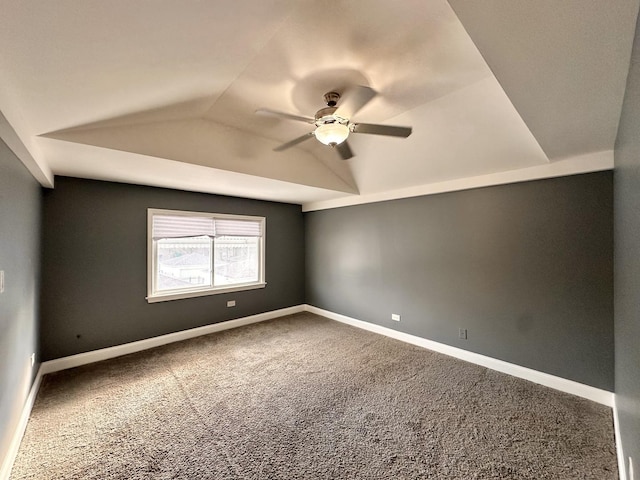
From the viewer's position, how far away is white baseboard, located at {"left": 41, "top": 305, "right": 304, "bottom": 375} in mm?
3016

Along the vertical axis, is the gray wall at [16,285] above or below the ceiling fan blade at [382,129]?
below

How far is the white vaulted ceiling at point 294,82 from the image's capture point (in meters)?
1.12

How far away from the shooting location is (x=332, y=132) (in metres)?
2.02

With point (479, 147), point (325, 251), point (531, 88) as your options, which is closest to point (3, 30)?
point (531, 88)

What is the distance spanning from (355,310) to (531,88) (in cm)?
374

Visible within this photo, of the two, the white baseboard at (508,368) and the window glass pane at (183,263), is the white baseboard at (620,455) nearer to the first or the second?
the white baseboard at (508,368)

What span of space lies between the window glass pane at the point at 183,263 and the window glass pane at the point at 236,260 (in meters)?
0.16

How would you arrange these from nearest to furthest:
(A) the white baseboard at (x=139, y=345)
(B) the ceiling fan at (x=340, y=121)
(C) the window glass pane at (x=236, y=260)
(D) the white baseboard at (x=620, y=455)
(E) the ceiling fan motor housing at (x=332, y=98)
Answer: (D) the white baseboard at (x=620, y=455)
(B) the ceiling fan at (x=340, y=121)
(E) the ceiling fan motor housing at (x=332, y=98)
(A) the white baseboard at (x=139, y=345)
(C) the window glass pane at (x=236, y=260)

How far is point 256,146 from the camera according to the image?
310cm

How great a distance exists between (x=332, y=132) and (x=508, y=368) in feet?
10.2

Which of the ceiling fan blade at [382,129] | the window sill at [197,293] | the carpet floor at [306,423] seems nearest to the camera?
the carpet floor at [306,423]

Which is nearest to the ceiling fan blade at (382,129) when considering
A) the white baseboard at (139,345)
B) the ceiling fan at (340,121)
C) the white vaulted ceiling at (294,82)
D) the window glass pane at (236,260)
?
the ceiling fan at (340,121)

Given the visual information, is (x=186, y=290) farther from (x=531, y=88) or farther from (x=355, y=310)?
(x=531, y=88)

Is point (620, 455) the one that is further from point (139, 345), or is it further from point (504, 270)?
point (139, 345)
